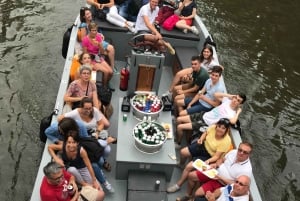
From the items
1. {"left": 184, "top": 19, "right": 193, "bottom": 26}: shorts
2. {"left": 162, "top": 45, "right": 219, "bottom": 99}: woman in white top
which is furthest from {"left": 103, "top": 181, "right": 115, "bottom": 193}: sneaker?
{"left": 184, "top": 19, "right": 193, "bottom": 26}: shorts

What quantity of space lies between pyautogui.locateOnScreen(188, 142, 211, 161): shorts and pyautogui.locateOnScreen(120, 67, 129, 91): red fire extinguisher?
2.08m

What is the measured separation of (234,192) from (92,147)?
1.88 meters

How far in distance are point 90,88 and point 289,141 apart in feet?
15.7

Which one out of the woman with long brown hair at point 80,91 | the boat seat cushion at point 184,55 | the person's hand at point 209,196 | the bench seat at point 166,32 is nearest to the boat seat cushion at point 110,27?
the bench seat at point 166,32

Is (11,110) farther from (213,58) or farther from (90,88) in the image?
(213,58)

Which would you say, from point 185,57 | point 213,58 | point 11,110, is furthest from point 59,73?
point 213,58

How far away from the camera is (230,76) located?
1043cm

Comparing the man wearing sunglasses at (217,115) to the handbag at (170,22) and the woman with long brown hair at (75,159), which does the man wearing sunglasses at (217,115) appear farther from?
the handbag at (170,22)

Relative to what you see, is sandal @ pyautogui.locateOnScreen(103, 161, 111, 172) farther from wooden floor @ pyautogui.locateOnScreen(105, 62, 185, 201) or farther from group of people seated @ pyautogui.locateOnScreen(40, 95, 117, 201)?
group of people seated @ pyautogui.locateOnScreen(40, 95, 117, 201)

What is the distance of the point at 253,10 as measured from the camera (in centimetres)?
1370

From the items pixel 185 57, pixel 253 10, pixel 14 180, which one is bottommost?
pixel 14 180

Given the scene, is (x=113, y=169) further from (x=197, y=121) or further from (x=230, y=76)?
(x=230, y=76)

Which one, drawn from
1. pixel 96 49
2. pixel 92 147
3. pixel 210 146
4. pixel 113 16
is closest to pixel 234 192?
pixel 210 146

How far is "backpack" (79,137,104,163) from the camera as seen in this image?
519 cm
